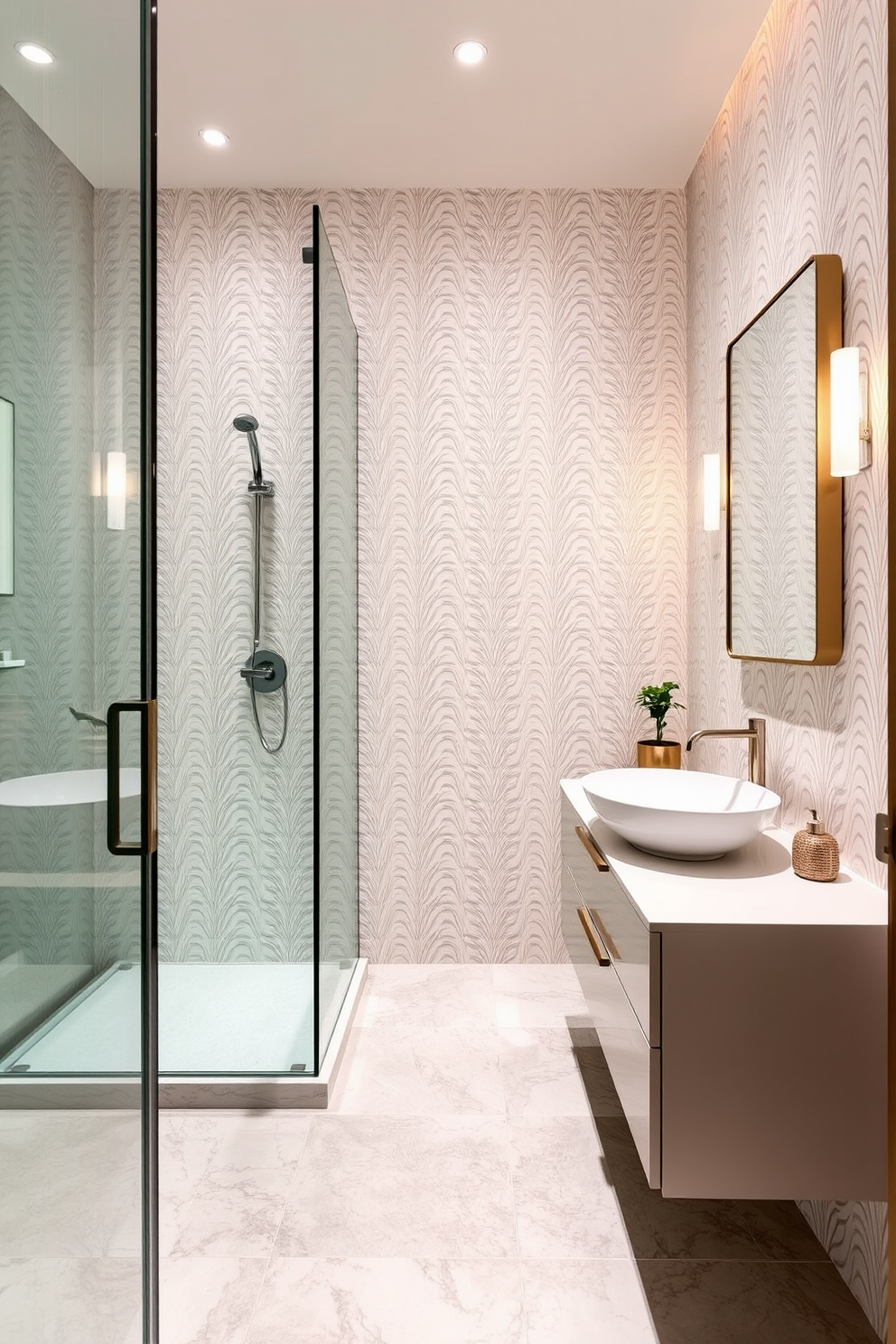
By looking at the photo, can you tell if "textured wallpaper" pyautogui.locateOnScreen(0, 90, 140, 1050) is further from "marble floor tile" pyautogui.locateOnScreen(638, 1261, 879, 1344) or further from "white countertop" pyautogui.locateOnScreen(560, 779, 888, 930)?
"marble floor tile" pyautogui.locateOnScreen(638, 1261, 879, 1344)

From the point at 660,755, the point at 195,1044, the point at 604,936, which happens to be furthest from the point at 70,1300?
the point at 660,755

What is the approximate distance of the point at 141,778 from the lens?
116 cm

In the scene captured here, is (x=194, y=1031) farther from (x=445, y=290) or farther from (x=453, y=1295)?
(x=445, y=290)

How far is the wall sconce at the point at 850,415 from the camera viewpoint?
1.53 m

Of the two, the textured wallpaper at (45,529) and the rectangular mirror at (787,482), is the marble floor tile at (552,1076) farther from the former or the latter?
the textured wallpaper at (45,529)

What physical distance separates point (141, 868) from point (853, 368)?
154 centimetres

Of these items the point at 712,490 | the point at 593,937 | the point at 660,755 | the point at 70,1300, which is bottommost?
the point at 70,1300

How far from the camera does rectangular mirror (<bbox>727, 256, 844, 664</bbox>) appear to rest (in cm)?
167

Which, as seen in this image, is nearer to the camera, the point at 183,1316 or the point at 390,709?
the point at 183,1316

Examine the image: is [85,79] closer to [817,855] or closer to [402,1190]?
[817,855]

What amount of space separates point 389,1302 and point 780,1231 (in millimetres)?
811

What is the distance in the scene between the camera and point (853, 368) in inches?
60.5

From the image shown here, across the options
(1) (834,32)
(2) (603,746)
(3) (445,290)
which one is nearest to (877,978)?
(2) (603,746)

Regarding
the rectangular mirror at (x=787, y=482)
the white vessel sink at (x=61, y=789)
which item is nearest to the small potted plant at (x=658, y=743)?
the rectangular mirror at (x=787, y=482)
